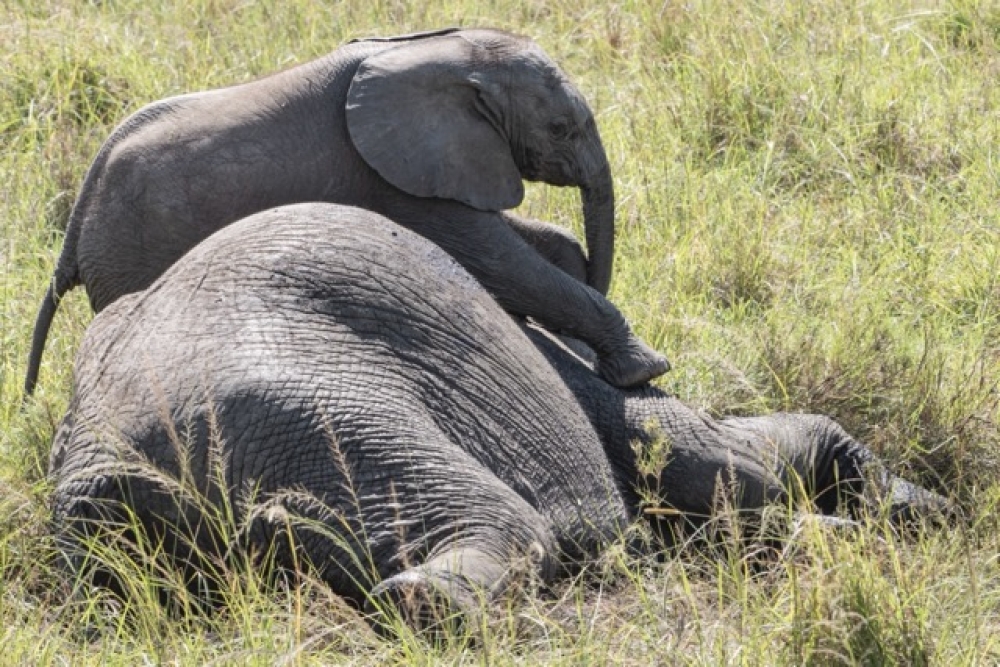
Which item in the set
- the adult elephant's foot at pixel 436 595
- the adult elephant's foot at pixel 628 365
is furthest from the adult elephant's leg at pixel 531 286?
the adult elephant's foot at pixel 436 595

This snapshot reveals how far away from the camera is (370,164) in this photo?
14.8 feet

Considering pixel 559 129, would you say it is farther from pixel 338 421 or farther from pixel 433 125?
pixel 338 421

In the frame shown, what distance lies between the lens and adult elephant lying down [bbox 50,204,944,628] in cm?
353

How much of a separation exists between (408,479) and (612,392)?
1.18 meters

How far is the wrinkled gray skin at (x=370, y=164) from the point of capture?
14.7ft

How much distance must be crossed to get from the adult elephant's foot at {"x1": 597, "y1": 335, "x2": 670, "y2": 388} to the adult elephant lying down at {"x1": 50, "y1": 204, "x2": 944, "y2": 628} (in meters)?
0.29

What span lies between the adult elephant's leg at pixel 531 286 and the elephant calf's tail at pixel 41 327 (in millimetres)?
884

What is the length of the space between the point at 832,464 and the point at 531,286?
103 cm

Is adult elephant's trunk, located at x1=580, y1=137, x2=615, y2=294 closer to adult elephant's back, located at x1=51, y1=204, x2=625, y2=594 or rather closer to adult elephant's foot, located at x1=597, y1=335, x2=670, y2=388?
adult elephant's foot, located at x1=597, y1=335, x2=670, y2=388

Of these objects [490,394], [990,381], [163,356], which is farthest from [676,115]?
[163,356]

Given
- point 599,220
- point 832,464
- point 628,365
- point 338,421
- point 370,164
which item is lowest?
point 832,464

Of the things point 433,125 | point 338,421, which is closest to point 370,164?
point 433,125

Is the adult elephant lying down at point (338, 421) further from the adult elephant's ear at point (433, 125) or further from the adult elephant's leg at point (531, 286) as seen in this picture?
the adult elephant's ear at point (433, 125)

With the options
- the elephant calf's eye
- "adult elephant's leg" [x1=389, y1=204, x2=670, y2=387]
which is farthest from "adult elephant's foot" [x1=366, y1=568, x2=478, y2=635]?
the elephant calf's eye
